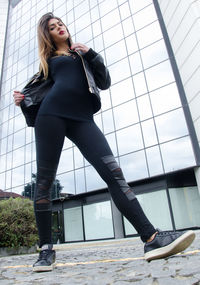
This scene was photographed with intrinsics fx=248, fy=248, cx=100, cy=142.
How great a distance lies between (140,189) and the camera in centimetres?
1407

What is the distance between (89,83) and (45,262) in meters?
1.44

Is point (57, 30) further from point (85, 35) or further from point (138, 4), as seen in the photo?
point (85, 35)

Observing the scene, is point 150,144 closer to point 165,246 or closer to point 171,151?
point 171,151

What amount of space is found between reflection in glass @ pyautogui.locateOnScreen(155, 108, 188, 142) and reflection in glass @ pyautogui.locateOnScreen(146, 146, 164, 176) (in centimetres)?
67

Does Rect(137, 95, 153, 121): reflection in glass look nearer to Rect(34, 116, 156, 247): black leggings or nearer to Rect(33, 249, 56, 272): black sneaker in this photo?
Rect(34, 116, 156, 247): black leggings

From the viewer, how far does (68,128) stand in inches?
83.2

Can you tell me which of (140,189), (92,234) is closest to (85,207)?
(92,234)

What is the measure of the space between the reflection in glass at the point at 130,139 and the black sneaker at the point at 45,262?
39.7 feet

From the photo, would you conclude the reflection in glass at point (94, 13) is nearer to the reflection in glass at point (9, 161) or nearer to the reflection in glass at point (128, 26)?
the reflection in glass at point (128, 26)

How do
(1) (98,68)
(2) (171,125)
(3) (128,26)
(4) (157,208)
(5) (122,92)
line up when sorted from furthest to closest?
(3) (128,26)
(5) (122,92)
(4) (157,208)
(2) (171,125)
(1) (98,68)

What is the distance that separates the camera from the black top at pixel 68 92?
2.06 m

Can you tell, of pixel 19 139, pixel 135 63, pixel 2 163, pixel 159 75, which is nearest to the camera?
pixel 159 75

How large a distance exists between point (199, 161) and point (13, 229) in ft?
30.6

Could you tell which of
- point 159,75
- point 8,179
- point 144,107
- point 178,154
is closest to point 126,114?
point 144,107
